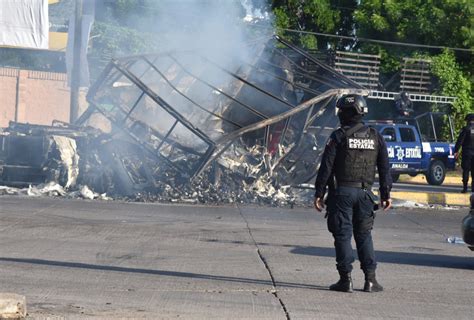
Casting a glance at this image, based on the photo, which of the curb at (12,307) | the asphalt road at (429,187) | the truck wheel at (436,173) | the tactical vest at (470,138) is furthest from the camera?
the truck wheel at (436,173)

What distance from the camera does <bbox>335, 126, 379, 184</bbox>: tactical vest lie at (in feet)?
27.3

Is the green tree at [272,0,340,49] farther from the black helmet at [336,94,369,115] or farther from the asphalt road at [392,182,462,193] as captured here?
the black helmet at [336,94,369,115]

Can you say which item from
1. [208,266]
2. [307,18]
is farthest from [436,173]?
[208,266]

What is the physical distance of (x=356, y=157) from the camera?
837 cm

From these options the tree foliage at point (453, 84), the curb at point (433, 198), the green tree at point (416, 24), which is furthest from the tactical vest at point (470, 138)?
the green tree at point (416, 24)

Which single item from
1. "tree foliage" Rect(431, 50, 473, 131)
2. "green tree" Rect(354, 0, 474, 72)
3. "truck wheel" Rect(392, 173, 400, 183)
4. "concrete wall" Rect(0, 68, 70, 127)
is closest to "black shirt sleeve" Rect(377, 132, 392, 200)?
"truck wheel" Rect(392, 173, 400, 183)

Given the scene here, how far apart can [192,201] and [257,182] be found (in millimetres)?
1351

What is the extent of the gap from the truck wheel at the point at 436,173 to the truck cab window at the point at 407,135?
1.19 meters

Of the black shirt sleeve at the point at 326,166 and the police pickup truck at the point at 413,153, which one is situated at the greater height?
the black shirt sleeve at the point at 326,166

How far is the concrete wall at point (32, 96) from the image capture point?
34562mm

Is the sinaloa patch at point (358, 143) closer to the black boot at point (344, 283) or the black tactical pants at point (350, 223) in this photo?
the black tactical pants at point (350, 223)

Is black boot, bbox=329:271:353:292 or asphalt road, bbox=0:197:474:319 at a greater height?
black boot, bbox=329:271:353:292

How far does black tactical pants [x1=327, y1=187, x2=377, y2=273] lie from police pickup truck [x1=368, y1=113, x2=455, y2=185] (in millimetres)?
18179

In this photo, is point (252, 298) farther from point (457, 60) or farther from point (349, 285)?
point (457, 60)
